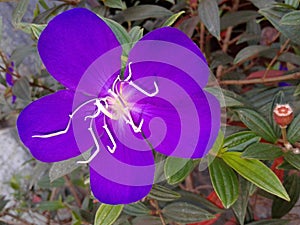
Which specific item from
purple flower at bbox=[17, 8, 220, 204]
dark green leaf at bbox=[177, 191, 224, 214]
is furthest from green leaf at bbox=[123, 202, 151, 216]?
purple flower at bbox=[17, 8, 220, 204]

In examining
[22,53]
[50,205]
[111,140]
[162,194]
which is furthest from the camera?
[50,205]

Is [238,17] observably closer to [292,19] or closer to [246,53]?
[246,53]

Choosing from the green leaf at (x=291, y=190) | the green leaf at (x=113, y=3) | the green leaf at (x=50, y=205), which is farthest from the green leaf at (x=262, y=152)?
the green leaf at (x=50, y=205)

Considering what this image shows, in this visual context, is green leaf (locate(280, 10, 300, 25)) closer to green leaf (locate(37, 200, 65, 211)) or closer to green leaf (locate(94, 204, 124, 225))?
green leaf (locate(94, 204, 124, 225))

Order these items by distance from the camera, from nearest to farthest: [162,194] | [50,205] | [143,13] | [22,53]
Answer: [162,194], [143,13], [22,53], [50,205]

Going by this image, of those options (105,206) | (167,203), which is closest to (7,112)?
(167,203)

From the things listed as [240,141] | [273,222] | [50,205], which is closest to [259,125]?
[240,141]
